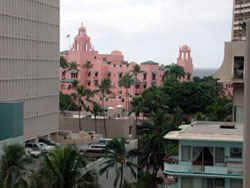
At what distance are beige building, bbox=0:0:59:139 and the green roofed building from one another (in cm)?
1417

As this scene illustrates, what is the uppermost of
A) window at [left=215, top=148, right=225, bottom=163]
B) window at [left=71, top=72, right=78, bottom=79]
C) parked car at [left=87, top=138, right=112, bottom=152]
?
window at [left=71, top=72, right=78, bottom=79]

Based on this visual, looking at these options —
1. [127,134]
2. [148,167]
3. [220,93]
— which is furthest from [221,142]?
[220,93]

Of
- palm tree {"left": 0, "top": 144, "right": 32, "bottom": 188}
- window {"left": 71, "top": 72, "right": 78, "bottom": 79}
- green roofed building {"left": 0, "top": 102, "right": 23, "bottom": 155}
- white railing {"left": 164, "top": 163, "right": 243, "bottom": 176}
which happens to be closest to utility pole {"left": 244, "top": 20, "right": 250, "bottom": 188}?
white railing {"left": 164, "top": 163, "right": 243, "bottom": 176}

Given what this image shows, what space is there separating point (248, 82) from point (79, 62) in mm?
103813

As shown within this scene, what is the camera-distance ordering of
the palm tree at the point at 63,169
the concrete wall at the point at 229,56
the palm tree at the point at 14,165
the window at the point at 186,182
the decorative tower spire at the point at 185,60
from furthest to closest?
the decorative tower spire at the point at 185,60, the palm tree at the point at 14,165, the concrete wall at the point at 229,56, the palm tree at the point at 63,169, the window at the point at 186,182

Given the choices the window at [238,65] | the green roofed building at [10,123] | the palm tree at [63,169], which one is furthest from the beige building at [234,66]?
the green roofed building at [10,123]

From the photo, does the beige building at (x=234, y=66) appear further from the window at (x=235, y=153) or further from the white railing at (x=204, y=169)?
the white railing at (x=204, y=169)

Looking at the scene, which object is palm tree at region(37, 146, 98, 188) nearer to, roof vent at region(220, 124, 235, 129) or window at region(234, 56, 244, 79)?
roof vent at region(220, 124, 235, 129)

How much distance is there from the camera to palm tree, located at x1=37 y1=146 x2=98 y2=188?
89.7ft

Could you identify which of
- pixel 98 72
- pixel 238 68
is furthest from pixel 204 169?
pixel 98 72

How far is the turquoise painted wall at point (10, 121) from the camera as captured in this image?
134 feet

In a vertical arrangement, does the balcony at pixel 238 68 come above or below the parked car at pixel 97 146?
above

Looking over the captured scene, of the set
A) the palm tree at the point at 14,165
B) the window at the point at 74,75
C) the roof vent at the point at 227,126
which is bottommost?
the palm tree at the point at 14,165

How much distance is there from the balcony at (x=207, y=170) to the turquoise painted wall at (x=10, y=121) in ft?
56.3
